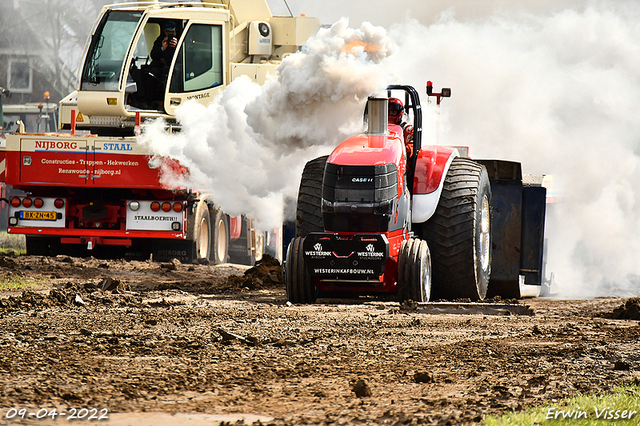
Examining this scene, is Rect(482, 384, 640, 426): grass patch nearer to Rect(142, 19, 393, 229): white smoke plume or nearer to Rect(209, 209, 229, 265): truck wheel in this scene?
Rect(142, 19, 393, 229): white smoke plume

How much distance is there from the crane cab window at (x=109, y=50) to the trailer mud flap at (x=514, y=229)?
653 cm

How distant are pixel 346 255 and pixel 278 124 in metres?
2.82

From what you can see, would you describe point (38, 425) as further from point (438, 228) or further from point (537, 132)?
point (537, 132)

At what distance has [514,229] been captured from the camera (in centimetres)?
1191

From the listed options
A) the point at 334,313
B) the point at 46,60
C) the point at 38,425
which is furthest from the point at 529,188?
the point at 46,60

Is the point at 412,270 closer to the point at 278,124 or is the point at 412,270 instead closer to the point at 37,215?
the point at 278,124

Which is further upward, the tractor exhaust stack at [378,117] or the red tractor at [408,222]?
the tractor exhaust stack at [378,117]

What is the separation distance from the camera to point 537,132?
66.2 ft

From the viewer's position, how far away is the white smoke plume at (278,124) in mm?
10578

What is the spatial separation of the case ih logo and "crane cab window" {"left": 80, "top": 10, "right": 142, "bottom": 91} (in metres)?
1.20

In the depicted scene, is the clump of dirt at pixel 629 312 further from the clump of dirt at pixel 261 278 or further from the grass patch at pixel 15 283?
the grass patch at pixel 15 283

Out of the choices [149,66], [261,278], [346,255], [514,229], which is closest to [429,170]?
[346,255]

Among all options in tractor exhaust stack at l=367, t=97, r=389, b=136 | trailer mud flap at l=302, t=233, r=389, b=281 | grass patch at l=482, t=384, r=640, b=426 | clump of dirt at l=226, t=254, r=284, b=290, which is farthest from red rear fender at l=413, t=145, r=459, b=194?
grass patch at l=482, t=384, r=640, b=426

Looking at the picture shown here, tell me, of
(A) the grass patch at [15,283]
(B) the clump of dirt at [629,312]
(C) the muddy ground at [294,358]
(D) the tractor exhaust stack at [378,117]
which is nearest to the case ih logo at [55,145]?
(A) the grass patch at [15,283]
